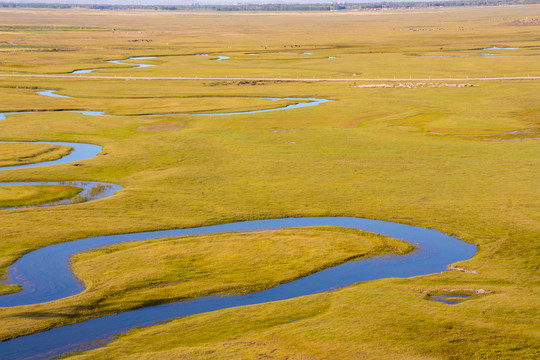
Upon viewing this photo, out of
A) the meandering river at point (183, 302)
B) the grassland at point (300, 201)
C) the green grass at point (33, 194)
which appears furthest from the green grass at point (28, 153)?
the meandering river at point (183, 302)

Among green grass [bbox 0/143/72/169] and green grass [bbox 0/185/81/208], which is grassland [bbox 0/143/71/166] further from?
green grass [bbox 0/185/81/208]

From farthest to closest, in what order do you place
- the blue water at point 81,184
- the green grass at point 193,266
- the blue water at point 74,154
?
the blue water at point 74,154, the blue water at point 81,184, the green grass at point 193,266

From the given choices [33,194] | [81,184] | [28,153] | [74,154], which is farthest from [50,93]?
[33,194]

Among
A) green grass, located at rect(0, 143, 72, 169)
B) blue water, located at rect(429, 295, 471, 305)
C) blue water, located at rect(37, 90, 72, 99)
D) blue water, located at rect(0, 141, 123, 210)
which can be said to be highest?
blue water, located at rect(37, 90, 72, 99)

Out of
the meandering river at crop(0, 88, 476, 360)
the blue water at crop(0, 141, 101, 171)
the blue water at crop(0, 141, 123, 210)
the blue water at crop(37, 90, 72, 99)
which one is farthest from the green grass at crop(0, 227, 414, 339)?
the blue water at crop(37, 90, 72, 99)

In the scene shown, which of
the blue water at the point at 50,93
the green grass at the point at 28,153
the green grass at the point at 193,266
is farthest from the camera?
the blue water at the point at 50,93

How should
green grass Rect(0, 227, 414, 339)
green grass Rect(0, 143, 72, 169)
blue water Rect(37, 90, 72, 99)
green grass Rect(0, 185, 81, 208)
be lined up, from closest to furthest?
green grass Rect(0, 227, 414, 339), green grass Rect(0, 185, 81, 208), green grass Rect(0, 143, 72, 169), blue water Rect(37, 90, 72, 99)

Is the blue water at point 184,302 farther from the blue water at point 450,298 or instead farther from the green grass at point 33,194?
the green grass at point 33,194

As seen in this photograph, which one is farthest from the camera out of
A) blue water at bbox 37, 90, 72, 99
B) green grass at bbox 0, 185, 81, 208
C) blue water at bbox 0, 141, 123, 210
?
blue water at bbox 37, 90, 72, 99

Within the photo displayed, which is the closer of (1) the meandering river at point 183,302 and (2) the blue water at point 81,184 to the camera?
(1) the meandering river at point 183,302
